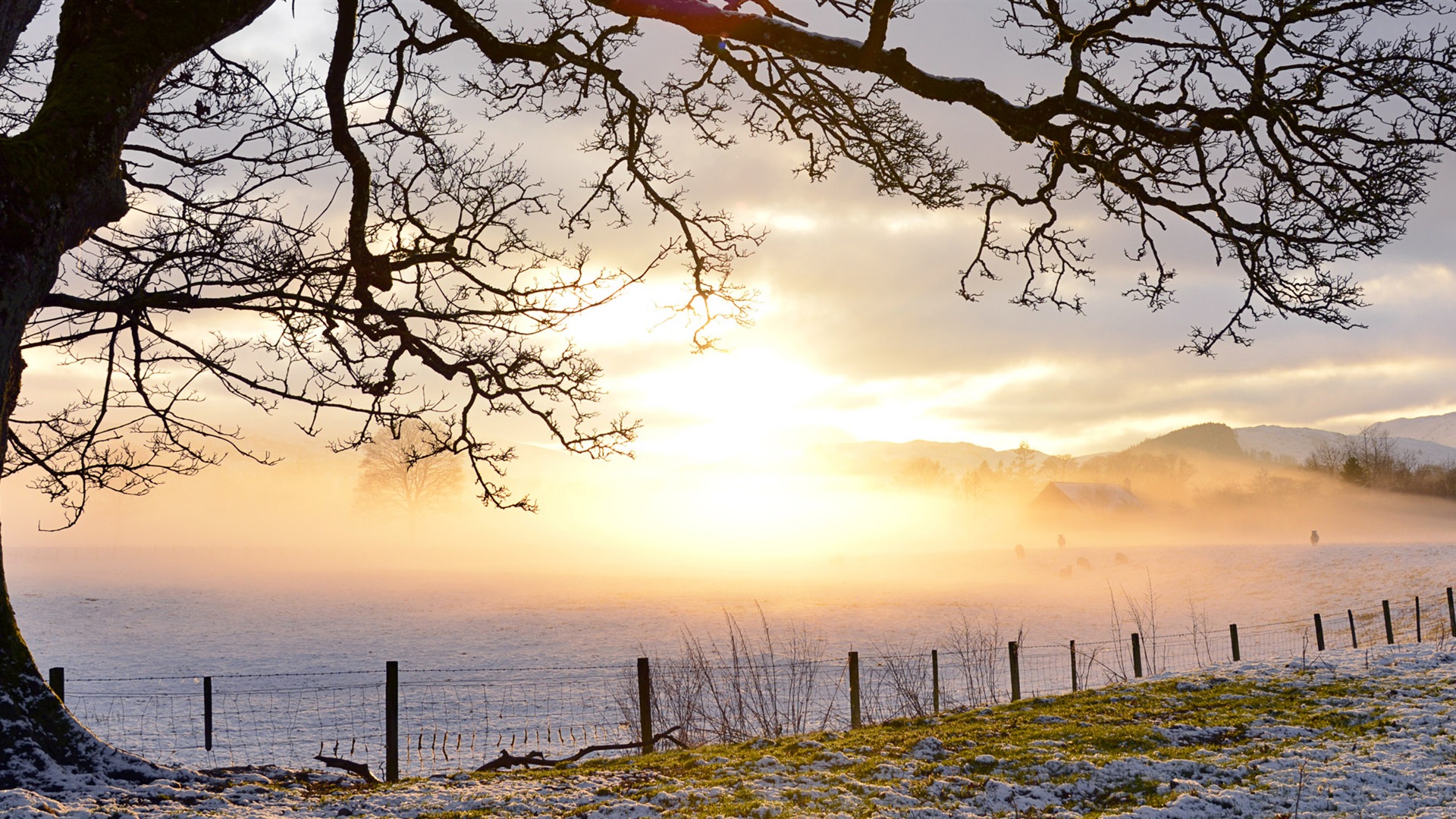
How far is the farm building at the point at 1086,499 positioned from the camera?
307ft

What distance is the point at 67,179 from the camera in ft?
19.5

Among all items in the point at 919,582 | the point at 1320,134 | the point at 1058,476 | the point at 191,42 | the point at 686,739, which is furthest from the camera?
the point at 1058,476

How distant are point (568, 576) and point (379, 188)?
174ft

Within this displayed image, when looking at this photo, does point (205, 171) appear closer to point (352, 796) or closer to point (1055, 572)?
point (352, 796)

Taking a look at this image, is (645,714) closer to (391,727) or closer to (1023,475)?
(391,727)

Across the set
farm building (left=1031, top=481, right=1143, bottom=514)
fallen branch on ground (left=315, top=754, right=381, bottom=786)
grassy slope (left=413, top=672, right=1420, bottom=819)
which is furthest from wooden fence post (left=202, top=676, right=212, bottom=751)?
farm building (left=1031, top=481, right=1143, bottom=514)

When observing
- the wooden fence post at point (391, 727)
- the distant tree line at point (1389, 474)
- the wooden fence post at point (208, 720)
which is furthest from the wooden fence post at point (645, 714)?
the distant tree line at point (1389, 474)

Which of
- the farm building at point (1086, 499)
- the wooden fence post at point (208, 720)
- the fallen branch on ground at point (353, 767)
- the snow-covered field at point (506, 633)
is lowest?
the snow-covered field at point (506, 633)

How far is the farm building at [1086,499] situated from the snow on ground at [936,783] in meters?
90.1

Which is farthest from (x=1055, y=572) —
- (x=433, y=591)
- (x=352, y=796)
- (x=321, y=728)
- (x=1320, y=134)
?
(x=352, y=796)

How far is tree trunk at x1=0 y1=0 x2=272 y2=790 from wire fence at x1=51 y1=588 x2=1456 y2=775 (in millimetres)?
4554

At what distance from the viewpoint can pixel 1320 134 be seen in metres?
8.30

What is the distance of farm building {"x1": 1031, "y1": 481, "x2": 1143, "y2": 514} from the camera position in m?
93.5

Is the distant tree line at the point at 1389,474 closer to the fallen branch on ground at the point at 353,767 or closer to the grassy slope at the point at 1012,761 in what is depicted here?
the grassy slope at the point at 1012,761
